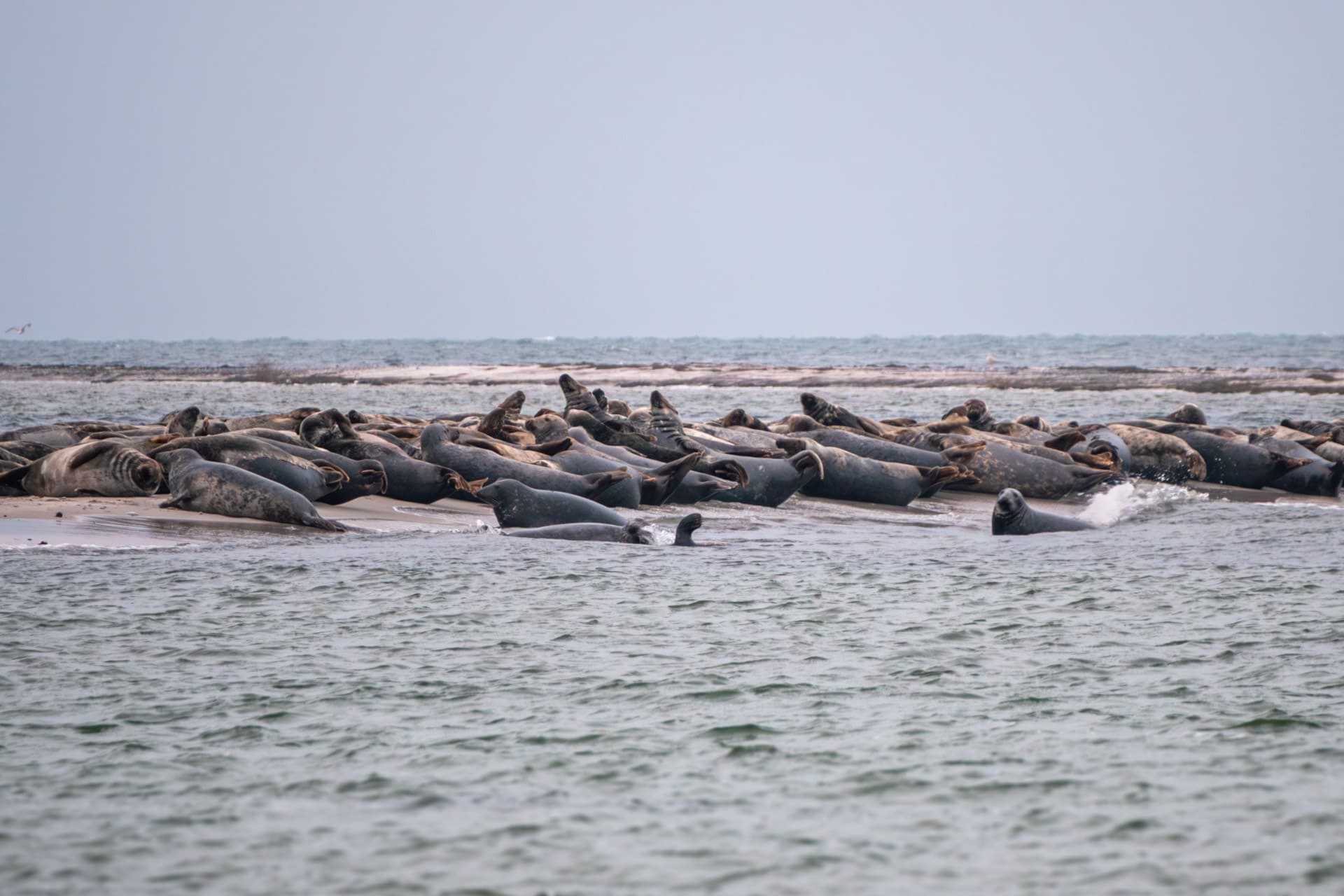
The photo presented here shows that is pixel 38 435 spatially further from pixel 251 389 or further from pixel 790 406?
pixel 251 389

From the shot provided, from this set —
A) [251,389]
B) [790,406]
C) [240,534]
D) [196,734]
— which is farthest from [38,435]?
[251,389]

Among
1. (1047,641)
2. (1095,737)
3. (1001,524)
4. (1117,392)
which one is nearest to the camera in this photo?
(1095,737)

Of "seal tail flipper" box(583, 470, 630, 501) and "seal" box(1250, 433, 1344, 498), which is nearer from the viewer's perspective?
"seal tail flipper" box(583, 470, 630, 501)

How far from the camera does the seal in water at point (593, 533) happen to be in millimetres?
10438

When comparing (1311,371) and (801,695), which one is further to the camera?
(1311,371)

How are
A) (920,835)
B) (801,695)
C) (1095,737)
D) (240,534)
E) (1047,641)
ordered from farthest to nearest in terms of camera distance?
(240,534) < (1047,641) < (801,695) < (1095,737) < (920,835)

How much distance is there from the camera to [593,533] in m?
10.5

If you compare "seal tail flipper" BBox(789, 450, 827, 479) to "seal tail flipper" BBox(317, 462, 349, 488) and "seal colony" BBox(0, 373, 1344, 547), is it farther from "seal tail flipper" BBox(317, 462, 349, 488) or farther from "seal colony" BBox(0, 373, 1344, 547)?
"seal tail flipper" BBox(317, 462, 349, 488)

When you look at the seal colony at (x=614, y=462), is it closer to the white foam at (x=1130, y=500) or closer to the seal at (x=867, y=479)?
the seal at (x=867, y=479)

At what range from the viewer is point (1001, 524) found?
37.8 feet

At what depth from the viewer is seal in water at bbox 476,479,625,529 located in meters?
11.0

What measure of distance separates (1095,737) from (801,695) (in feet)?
4.15

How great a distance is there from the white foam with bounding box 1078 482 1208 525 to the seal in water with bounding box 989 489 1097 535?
1.87 feet

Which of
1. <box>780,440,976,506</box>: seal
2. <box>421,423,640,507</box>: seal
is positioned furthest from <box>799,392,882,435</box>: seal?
<box>421,423,640,507</box>: seal
